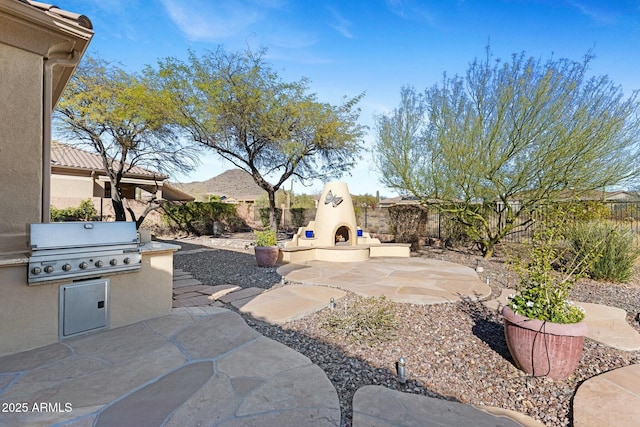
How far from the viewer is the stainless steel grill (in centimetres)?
294

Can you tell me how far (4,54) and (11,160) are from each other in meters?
1.18

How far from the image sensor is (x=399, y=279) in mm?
6664

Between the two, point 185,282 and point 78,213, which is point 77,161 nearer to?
point 78,213

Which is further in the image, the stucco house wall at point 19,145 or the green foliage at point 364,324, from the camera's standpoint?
the green foliage at point 364,324

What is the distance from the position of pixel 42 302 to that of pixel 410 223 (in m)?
12.0

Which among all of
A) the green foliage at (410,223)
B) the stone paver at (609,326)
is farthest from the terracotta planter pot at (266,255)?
the green foliage at (410,223)

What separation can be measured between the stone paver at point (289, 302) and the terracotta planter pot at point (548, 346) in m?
2.65

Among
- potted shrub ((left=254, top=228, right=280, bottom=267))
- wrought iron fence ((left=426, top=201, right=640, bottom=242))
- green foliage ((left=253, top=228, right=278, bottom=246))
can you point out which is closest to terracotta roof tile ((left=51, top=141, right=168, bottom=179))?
green foliage ((left=253, top=228, right=278, bottom=246))

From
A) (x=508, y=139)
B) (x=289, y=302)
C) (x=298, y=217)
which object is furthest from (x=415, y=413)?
(x=298, y=217)

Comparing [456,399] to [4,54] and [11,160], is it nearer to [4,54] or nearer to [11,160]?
[11,160]

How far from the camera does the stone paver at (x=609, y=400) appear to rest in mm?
2203

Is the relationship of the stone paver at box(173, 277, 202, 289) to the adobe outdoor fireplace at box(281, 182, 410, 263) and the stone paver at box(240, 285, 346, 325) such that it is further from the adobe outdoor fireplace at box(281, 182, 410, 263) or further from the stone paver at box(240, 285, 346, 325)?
the adobe outdoor fireplace at box(281, 182, 410, 263)

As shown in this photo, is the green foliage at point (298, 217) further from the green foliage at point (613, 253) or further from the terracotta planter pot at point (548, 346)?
the terracotta planter pot at point (548, 346)

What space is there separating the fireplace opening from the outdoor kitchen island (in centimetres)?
749
